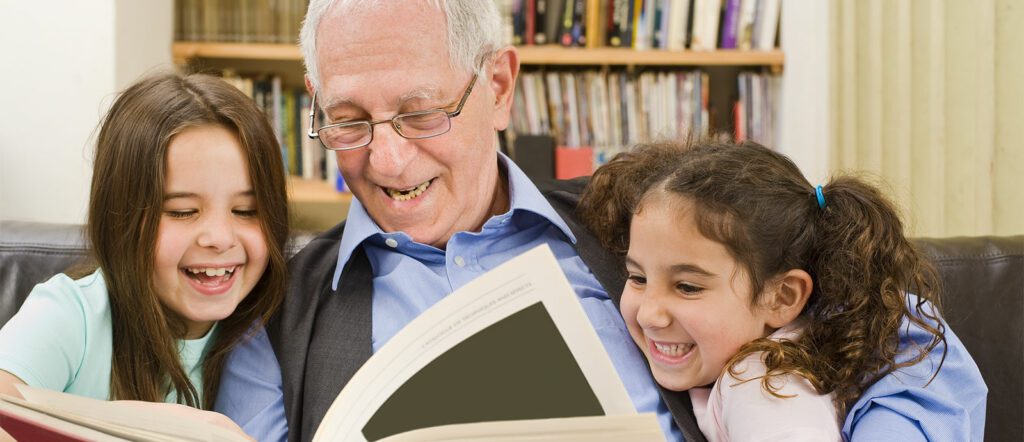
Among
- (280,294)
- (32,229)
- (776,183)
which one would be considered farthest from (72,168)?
(776,183)

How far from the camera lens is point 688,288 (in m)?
1.20

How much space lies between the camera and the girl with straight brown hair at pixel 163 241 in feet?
4.03

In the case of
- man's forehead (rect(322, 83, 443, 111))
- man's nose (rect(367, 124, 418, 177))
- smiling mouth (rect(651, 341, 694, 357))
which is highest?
man's forehead (rect(322, 83, 443, 111))

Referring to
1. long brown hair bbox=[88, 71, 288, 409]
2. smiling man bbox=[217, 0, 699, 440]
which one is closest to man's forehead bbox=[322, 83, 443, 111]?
smiling man bbox=[217, 0, 699, 440]

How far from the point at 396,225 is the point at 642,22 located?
6.01 feet

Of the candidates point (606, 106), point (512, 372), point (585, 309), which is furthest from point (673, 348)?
point (606, 106)

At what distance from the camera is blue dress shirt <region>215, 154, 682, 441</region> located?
4.39ft

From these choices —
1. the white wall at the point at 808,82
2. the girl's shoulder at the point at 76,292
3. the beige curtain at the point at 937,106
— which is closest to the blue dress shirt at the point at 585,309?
the girl's shoulder at the point at 76,292

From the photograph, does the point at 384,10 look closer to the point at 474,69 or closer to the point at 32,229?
the point at 474,69

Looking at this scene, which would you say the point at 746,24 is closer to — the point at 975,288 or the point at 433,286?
the point at 975,288

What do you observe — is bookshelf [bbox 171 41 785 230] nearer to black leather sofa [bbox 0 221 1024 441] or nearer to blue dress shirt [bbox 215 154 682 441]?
black leather sofa [bbox 0 221 1024 441]

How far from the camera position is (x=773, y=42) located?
10.2ft

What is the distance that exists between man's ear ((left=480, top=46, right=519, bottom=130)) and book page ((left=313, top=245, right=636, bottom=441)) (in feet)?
2.62

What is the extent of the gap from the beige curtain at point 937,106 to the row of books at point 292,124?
173 centimetres
